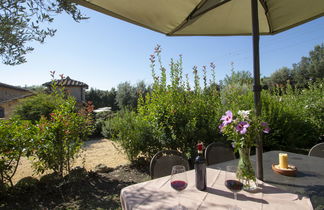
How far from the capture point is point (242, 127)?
1.19 metres

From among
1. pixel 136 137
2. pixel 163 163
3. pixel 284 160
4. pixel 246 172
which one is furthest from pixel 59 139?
pixel 284 160

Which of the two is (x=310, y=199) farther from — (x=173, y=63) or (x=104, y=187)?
(x=173, y=63)

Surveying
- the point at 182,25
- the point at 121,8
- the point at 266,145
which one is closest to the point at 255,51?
the point at 182,25

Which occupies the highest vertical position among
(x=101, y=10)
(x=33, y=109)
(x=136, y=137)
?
(x=101, y=10)

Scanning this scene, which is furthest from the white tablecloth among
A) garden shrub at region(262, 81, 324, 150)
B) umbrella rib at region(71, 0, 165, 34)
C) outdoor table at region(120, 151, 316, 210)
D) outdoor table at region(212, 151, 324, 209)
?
garden shrub at region(262, 81, 324, 150)

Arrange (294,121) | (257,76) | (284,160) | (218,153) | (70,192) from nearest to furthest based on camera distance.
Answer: (257,76), (284,160), (218,153), (70,192), (294,121)

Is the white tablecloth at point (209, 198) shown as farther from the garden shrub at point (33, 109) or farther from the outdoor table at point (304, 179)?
the garden shrub at point (33, 109)

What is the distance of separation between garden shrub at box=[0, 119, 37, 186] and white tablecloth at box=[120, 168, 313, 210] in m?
2.40

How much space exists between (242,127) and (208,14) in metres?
1.43

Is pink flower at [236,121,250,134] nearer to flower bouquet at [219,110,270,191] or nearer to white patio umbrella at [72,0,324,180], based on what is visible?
flower bouquet at [219,110,270,191]

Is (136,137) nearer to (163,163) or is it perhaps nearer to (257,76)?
(163,163)

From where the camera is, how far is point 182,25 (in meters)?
1.93

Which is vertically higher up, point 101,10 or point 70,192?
point 101,10

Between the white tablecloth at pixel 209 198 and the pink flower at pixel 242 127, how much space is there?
1.45ft
